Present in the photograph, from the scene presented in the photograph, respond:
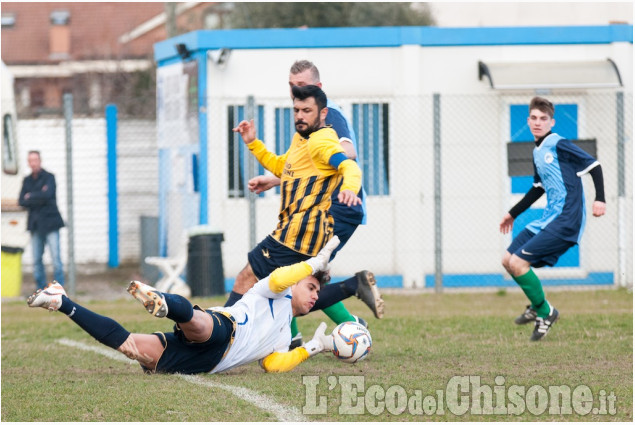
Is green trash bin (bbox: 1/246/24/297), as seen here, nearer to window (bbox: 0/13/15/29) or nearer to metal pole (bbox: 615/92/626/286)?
metal pole (bbox: 615/92/626/286)

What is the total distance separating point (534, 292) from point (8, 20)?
43.1 m

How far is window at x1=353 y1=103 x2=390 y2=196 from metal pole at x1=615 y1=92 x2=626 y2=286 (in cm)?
334

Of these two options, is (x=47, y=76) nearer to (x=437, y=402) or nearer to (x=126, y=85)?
(x=126, y=85)

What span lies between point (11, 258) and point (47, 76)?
32435mm

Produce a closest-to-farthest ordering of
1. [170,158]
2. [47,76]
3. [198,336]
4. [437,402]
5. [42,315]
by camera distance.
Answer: [437,402], [198,336], [42,315], [170,158], [47,76]

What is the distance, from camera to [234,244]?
1614 cm

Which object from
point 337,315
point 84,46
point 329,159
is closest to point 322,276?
point 329,159

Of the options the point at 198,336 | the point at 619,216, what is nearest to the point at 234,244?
the point at 619,216

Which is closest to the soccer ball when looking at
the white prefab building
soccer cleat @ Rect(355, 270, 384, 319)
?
soccer cleat @ Rect(355, 270, 384, 319)

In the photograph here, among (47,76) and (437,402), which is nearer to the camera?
(437,402)

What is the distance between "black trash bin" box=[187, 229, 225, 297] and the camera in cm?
1412

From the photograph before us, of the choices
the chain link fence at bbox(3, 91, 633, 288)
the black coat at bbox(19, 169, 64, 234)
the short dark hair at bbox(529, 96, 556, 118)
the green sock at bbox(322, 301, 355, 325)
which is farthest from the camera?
the chain link fence at bbox(3, 91, 633, 288)

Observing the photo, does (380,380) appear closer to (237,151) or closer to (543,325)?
(543,325)

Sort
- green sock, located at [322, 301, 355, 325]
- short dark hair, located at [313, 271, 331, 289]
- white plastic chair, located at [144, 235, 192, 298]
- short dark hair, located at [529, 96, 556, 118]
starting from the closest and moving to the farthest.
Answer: short dark hair, located at [313, 271, 331, 289]
green sock, located at [322, 301, 355, 325]
short dark hair, located at [529, 96, 556, 118]
white plastic chair, located at [144, 235, 192, 298]
